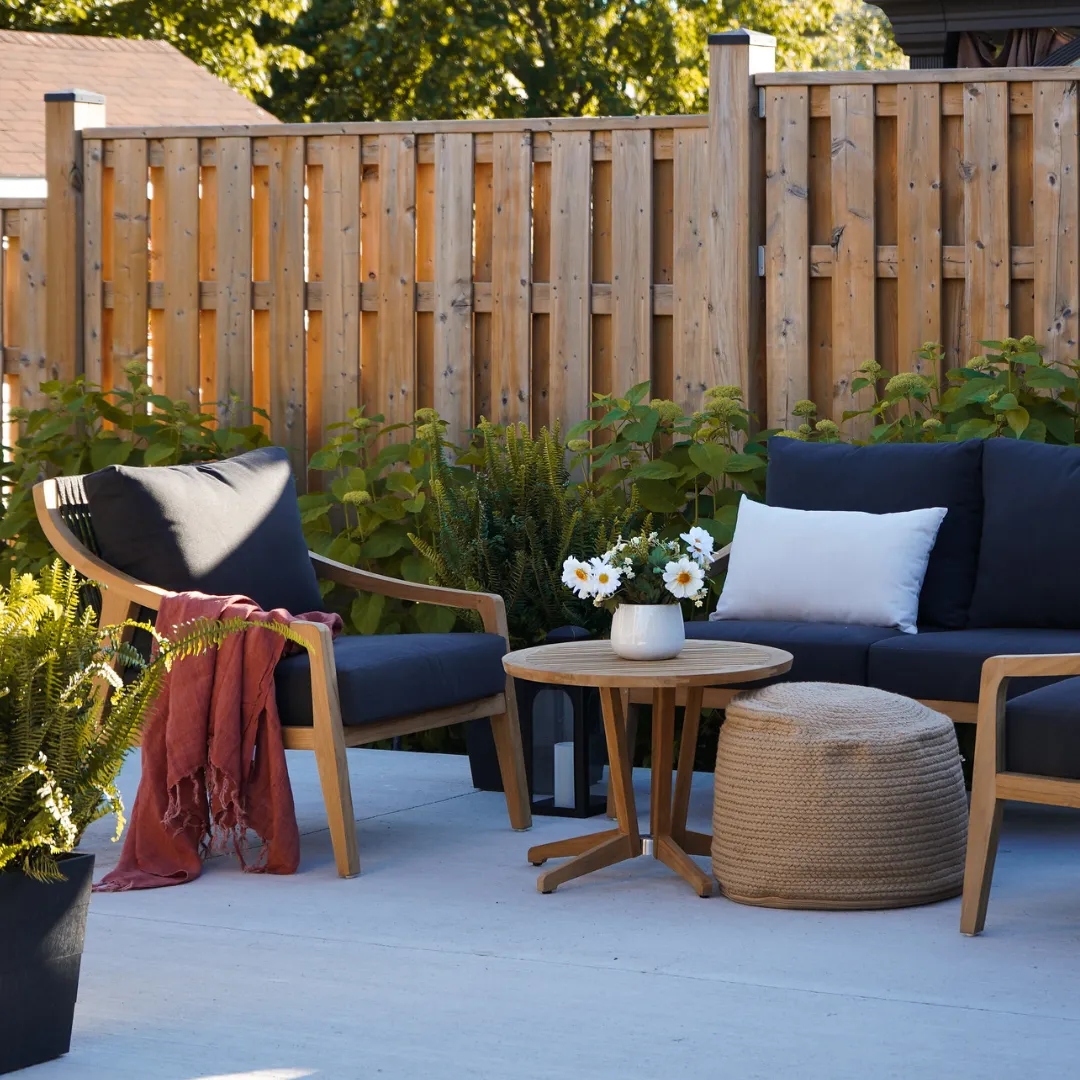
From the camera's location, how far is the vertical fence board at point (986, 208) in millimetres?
4980

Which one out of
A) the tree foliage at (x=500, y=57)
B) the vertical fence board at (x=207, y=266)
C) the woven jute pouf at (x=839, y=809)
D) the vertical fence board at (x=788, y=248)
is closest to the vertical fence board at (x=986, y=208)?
the vertical fence board at (x=788, y=248)

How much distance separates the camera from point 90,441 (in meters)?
5.98

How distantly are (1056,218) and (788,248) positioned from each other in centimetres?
79

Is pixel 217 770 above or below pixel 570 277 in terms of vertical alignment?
below

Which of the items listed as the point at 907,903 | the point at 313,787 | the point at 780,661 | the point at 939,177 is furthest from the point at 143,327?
the point at 907,903

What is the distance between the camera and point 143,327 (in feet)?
Result: 19.8

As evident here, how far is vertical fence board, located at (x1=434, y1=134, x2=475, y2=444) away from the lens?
557 cm

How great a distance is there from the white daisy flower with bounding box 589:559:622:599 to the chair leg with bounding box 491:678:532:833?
Answer: 0.67m

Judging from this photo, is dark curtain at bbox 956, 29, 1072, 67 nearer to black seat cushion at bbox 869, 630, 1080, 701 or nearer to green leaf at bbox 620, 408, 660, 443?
green leaf at bbox 620, 408, 660, 443

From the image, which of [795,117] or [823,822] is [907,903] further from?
[795,117]

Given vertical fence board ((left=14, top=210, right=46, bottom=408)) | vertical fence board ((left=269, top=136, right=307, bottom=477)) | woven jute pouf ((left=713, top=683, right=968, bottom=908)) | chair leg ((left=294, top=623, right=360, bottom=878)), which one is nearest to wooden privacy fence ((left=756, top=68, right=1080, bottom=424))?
vertical fence board ((left=269, top=136, right=307, bottom=477))

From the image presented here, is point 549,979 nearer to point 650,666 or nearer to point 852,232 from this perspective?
point 650,666

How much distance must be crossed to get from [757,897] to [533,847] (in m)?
0.60

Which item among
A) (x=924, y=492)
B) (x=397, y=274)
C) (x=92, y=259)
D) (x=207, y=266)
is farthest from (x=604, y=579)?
(x=92, y=259)
